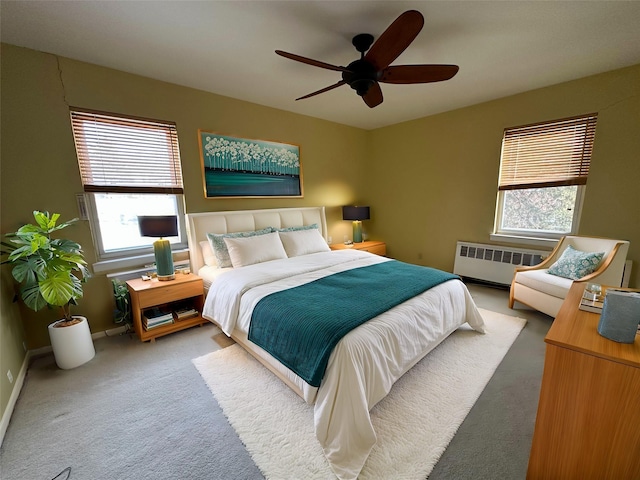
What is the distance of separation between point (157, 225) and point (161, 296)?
694mm

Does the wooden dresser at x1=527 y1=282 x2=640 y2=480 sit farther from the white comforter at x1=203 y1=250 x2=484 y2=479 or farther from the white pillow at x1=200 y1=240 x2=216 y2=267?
the white pillow at x1=200 y1=240 x2=216 y2=267

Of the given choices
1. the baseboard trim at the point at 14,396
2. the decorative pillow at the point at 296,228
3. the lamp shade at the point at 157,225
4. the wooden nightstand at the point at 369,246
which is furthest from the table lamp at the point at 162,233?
the wooden nightstand at the point at 369,246

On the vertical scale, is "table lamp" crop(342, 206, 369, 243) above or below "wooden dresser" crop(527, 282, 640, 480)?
above

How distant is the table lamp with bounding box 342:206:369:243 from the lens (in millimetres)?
4434

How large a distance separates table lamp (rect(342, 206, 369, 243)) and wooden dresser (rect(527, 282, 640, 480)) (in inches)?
134

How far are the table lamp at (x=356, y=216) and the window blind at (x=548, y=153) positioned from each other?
1.96 metres

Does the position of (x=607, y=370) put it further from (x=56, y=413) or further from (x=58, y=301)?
(x=58, y=301)

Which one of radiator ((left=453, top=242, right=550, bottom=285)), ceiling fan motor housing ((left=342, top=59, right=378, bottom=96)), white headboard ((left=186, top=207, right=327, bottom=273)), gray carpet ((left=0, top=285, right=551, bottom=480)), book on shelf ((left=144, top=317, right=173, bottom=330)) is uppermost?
ceiling fan motor housing ((left=342, top=59, right=378, bottom=96))

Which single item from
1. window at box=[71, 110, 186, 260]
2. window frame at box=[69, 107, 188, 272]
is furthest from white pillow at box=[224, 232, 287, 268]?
window at box=[71, 110, 186, 260]

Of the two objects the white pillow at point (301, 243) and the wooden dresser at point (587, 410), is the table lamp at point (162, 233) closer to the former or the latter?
the white pillow at point (301, 243)

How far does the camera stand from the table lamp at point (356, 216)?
443 cm

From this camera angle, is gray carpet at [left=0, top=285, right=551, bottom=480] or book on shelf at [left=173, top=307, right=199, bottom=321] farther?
book on shelf at [left=173, top=307, right=199, bottom=321]

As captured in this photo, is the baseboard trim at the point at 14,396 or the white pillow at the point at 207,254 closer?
the baseboard trim at the point at 14,396

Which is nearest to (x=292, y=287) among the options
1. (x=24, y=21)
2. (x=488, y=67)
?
(x=24, y=21)
